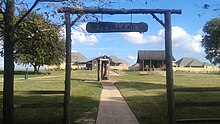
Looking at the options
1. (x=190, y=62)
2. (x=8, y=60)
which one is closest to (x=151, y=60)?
(x=190, y=62)

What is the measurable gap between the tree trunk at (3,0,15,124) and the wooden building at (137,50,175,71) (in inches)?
3491

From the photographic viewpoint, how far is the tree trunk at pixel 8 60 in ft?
28.2

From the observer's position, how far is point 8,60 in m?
8.68

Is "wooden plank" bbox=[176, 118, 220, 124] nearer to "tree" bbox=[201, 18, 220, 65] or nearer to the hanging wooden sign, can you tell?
the hanging wooden sign

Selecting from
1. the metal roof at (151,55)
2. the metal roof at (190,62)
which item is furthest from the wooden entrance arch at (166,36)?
the metal roof at (190,62)

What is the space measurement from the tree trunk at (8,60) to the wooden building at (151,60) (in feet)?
291

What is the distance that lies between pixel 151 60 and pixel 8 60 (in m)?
91.0

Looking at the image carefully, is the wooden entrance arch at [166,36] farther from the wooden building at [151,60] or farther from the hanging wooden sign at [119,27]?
the wooden building at [151,60]

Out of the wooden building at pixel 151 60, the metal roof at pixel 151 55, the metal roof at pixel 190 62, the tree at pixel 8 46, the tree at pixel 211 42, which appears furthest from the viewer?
the metal roof at pixel 190 62

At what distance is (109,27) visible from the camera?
941 cm

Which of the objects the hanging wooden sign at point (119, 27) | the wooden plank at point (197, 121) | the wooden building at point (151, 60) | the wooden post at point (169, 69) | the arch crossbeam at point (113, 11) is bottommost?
the wooden plank at point (197, 121)

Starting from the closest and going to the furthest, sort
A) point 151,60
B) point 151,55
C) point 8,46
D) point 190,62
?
point 8,46 < point 151,60 < point 151,55 < point 190,62

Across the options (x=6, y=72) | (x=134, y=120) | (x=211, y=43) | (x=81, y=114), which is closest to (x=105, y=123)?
(x=134, y=120)

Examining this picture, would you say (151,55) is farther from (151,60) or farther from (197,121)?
(197,121)
